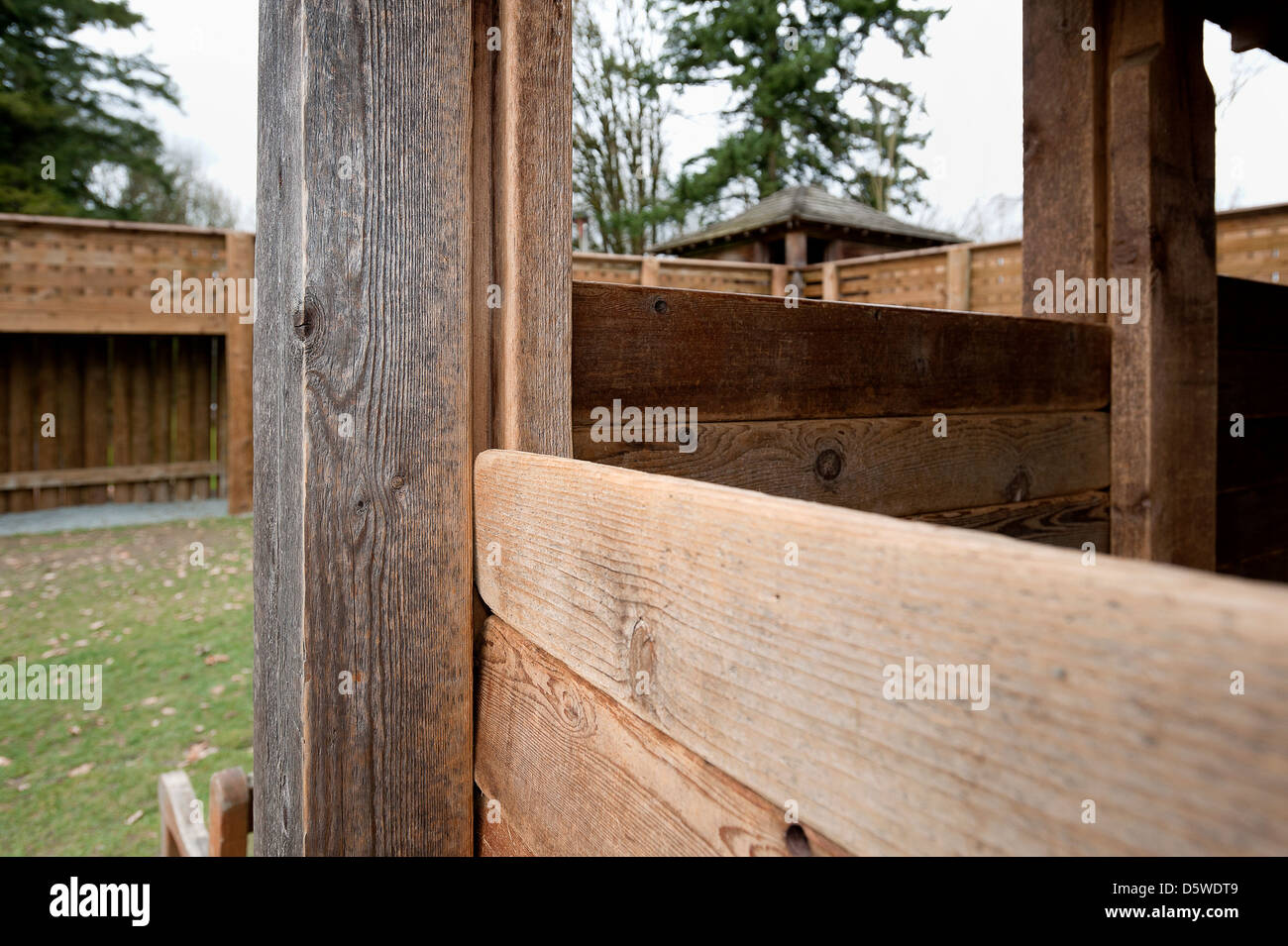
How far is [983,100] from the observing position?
60.6 ft

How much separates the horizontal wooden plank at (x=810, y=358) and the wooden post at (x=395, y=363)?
111mm

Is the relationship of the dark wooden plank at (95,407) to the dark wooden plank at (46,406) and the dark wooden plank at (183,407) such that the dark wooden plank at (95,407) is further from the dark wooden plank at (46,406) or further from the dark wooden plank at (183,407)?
the dark wooden plank at (183,407)

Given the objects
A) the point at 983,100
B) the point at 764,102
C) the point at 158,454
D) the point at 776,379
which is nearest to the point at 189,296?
the point at 158,454

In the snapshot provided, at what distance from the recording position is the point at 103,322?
748 cm

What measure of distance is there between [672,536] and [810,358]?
908 mm

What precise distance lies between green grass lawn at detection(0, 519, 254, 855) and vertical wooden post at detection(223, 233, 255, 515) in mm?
1225

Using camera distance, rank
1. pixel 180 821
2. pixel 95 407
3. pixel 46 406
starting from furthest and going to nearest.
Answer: pixel 95 407
pixel 46 406
pixel 180 821

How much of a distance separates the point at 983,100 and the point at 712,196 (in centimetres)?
729

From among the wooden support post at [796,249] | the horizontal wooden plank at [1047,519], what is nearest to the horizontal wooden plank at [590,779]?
the horizontal wooden plank at [1047,519]

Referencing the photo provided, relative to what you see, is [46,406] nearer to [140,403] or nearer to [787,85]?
[140,403]

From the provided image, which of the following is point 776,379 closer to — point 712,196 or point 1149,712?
point 1149,712

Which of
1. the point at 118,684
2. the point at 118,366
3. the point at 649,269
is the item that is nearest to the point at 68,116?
the point at 118,366

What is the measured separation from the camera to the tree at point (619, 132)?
47.8 ft

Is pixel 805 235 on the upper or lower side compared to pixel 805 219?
lower
